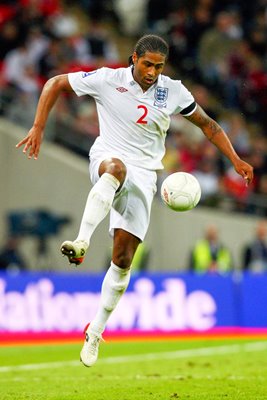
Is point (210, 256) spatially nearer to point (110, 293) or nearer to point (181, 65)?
point (181, 65)

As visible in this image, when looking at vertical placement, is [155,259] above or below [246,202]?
below

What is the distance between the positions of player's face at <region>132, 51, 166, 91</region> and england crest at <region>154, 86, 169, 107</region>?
0.18 meters

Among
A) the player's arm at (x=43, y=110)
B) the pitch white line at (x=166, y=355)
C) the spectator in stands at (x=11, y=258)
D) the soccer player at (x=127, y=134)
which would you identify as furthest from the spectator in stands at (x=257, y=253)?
the player's arm at (x=43, y=110)

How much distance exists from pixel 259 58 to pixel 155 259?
532cm

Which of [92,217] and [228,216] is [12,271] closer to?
[228,216]

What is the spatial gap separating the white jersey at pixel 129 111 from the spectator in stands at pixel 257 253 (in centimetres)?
1054

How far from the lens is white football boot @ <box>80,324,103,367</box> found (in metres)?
9.66

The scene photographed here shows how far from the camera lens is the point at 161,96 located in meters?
9.88

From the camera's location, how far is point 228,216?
22.2 meters

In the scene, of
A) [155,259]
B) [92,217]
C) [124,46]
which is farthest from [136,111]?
[124,46]

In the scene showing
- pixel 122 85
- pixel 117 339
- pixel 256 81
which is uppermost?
pixel 256 81

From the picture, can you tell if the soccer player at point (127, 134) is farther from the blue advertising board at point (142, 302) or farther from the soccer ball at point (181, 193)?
the blue advertising board at point (142, 302)

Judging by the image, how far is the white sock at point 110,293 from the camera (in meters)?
9.97

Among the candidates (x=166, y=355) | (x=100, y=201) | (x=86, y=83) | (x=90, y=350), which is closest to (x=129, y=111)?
(x=86, y=83)
